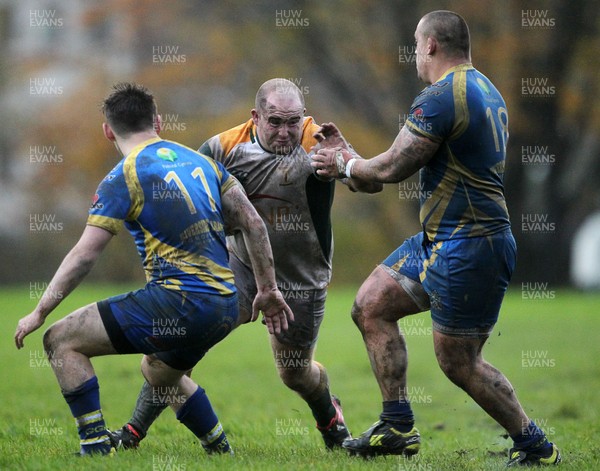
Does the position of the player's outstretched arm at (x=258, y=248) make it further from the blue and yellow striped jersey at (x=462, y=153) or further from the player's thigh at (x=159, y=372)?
the blue and yellow striped jersey at (x=462, y=153)

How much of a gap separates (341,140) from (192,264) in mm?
1475

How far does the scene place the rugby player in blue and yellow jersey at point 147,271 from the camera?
19.1 ft

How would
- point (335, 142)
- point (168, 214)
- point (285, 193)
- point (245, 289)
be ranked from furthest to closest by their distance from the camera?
point (245, 289)
point (285, 193)
point (335, 142)
point (168, 214)

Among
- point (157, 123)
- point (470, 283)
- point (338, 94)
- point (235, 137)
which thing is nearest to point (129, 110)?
point (157, 123)

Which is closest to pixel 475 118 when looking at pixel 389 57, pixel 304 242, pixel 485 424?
pixel 304 242

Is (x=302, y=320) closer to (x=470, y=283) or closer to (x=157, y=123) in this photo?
(x=470, y=283)

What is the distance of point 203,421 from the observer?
6.50m

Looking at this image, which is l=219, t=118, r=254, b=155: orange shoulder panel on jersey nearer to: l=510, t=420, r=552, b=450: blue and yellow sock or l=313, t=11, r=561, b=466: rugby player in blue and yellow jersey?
l=313, t=11, r=561, b=466: rugby player in blue and yellow jersey

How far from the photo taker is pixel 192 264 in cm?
599

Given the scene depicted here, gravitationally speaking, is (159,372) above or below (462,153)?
below

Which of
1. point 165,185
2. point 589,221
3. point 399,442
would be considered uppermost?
point 165,185

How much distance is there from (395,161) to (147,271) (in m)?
1.65

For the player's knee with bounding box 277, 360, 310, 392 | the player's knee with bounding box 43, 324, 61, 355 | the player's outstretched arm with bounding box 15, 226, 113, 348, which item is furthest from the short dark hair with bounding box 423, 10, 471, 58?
the player's knee with bounding box 43, 324, 61, 355

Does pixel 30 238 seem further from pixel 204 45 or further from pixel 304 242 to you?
pixel 304 242
